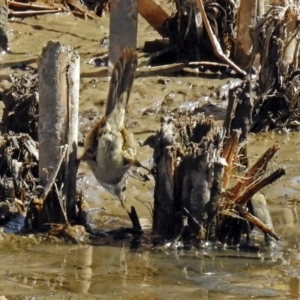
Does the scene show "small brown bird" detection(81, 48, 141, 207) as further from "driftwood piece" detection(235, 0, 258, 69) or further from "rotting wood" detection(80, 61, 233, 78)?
"driftwood piece" detection(235, 0, 258, 69)

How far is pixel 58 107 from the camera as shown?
6375 millimetres

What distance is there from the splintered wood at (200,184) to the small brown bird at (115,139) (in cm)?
34

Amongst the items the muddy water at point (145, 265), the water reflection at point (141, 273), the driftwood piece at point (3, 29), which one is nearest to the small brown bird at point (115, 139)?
the muddy water at point (145, 265)

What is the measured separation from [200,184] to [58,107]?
107cm

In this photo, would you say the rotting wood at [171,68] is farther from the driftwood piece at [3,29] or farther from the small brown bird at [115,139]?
the small brown bird at [115,139]

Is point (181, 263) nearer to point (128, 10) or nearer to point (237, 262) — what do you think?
point (237, 262)

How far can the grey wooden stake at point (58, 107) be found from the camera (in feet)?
20.8

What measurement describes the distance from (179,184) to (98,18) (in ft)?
22.1

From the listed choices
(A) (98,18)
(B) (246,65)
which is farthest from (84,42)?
(B) (246,65)

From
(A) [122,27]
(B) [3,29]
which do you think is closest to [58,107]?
(A) [122,27]

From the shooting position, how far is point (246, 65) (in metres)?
10.9

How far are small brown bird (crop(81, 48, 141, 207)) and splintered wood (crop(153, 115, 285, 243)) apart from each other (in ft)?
1.12

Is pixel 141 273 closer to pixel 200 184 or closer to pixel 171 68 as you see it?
pixel 200 184

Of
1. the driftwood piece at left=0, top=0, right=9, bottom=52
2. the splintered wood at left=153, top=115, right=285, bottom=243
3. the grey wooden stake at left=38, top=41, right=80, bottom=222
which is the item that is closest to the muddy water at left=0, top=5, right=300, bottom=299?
the splintered wood at left=153, top=115, right=285, bottom=243
